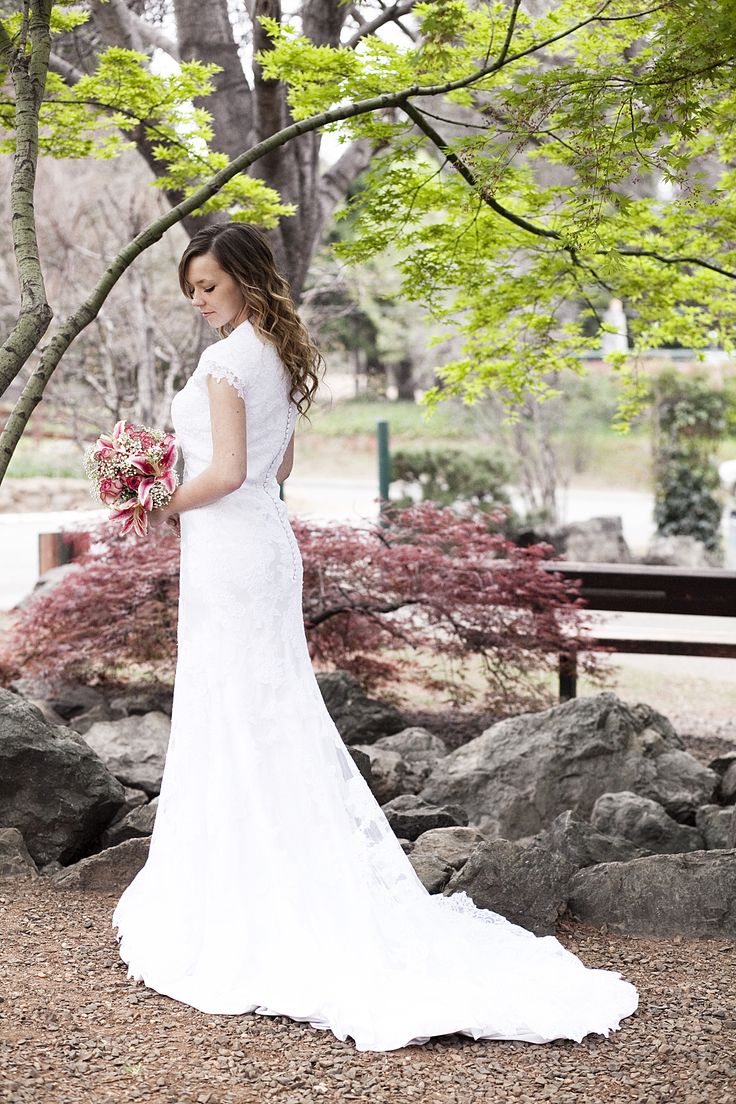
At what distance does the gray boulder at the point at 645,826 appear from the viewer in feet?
15.9

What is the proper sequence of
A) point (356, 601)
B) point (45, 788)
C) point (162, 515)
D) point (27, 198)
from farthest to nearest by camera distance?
point (356, 601) → point (45, 788) → point (27, 198) → point (162, 515)

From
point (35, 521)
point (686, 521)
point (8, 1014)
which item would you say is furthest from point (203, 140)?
Answer: point (35, 521)

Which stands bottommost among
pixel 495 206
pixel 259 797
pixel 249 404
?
pixel 259 797

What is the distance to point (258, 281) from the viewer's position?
3.47m

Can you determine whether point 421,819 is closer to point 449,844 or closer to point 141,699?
point 449,844

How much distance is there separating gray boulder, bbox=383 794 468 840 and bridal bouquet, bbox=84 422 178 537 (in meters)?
1.89

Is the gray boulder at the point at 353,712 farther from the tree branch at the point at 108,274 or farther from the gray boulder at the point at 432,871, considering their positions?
the tree branch at the point at 108,274

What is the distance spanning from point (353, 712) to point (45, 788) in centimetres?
255

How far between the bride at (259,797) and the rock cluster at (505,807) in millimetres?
440

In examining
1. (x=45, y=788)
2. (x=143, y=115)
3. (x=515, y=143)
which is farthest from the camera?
(x=143, y=115)

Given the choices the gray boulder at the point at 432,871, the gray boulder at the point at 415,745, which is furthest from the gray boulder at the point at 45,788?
the gray boulder at the point at 415,745

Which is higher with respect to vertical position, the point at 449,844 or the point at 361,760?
the point at 361,760

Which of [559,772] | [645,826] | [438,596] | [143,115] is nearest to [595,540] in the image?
[438,596]

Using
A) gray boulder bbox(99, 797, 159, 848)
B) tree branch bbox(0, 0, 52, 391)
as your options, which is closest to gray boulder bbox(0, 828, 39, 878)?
gray boulder bbox(99, 797, 159, 848)
